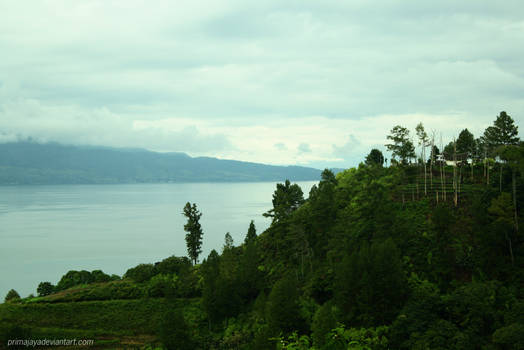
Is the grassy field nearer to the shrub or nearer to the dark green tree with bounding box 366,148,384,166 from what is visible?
the shrub

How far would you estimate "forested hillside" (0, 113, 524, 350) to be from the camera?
3079cm

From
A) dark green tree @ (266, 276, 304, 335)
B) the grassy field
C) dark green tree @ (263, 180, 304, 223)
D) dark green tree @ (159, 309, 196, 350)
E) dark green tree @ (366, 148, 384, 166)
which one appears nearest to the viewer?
dark green tree @ (266, 276, 304, 335)

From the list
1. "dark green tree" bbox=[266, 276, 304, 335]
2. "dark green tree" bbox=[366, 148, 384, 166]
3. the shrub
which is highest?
"dark green tree" bbox=[366, 148, 384, 166]

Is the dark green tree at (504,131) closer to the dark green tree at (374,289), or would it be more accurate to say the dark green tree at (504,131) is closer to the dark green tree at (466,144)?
the dark green tree at (466,144)

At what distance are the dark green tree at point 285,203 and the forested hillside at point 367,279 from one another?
1.57 ft

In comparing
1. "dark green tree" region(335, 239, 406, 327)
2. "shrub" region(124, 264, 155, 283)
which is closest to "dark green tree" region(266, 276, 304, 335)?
"dark green tree" region(335, 239, 406, 327)

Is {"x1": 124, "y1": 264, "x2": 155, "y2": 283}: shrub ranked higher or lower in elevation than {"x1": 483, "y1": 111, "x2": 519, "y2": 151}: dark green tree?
lower

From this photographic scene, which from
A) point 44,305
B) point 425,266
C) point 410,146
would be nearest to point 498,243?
point 425,266

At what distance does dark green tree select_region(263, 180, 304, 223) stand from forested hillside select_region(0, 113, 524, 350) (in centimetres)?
48

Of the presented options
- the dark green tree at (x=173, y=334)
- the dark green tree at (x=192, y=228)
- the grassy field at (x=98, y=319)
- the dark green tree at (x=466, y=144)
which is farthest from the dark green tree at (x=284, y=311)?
the dark green tree at (x=466, y=144)

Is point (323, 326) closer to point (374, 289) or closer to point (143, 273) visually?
point (374, 289)

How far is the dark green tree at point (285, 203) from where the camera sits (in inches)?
2672

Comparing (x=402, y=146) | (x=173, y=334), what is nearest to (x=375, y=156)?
(x=402, y=146)

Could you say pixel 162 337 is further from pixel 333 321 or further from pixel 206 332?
pixel 333 321
